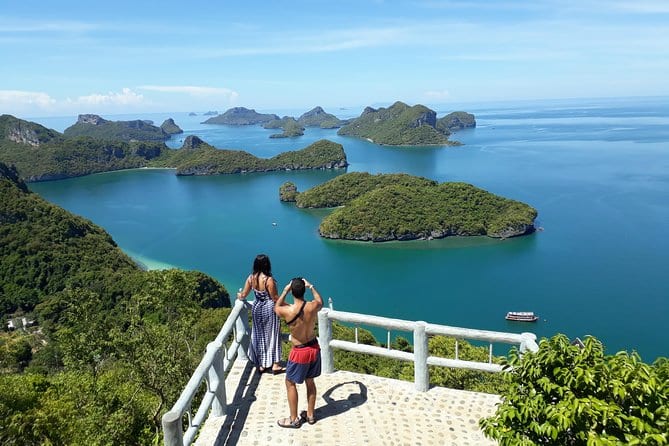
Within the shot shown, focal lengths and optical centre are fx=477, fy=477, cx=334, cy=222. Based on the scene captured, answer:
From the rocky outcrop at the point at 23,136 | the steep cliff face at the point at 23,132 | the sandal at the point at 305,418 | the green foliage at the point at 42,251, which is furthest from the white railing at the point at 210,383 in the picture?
the rocky outcrop at the point at 23,136

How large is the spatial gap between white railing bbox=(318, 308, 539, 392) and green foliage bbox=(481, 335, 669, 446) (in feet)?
7.09

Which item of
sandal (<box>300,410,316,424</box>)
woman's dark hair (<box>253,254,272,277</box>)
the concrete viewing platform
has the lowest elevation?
the concrete viewing platform

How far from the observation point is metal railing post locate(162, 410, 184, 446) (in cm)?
453

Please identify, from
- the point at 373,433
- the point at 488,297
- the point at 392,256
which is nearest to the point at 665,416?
the point at 373,433

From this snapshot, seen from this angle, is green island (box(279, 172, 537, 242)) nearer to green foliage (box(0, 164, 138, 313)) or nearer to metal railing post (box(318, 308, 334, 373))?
green foliage (box(0, 164, 138, 313))

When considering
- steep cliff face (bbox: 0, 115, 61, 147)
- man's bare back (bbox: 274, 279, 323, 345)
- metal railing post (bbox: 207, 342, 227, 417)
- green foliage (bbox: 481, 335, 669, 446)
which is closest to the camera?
green foliage (bbox: 481, 335, 669, 446)

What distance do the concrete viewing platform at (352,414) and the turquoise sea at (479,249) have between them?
111ft

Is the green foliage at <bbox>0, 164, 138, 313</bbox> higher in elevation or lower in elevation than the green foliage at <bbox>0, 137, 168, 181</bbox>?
lower

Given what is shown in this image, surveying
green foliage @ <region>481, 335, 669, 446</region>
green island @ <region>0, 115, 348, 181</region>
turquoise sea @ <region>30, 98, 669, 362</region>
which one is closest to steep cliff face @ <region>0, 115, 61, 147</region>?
green island @ <region>0, 115, 348, 181</region>

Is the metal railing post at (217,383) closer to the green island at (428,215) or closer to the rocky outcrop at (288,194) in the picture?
the green island at (428,215)

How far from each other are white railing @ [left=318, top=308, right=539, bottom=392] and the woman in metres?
0.70

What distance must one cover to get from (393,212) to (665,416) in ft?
213

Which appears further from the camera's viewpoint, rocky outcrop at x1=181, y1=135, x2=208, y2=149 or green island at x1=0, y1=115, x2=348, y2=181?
rocky outcrop at x1=181, y1=135, x2=208, y2=149

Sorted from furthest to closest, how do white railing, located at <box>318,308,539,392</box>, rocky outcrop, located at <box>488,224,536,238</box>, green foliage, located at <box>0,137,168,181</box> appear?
green foliage, located at <box>0,137,168,181</box>, rocky outcrop, located at <box>488,224,536,238</box>, white railing, located at <box>318,308,539,392</box>
